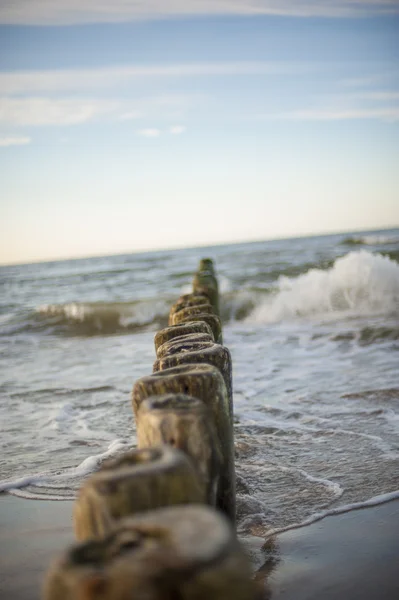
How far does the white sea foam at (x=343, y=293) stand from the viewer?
13289 mm

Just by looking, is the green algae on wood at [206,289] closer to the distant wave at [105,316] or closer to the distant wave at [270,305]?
the distant wave at [270,305]

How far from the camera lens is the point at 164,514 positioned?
118 cm

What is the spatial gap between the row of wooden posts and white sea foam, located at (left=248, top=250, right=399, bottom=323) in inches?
434

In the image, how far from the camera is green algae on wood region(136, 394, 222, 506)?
1.66 m

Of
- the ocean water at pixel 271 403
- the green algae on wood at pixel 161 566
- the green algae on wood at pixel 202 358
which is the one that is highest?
the green algae on wood at pixel 202 358

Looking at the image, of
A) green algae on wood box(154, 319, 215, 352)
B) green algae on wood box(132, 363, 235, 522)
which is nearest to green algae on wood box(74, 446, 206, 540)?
green algae on wood box(132, 363, 235, 522)

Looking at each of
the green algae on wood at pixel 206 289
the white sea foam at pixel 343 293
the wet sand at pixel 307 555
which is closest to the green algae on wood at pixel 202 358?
the wet sand at pixel 307 555

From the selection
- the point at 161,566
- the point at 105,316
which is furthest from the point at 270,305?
the point at 161,566

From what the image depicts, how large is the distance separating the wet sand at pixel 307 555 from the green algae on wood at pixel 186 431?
1.01 meters

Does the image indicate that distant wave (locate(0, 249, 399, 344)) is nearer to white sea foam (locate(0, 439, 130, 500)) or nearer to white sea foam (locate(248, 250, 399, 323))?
white sea foam (locate(248, 250, 399, 323))

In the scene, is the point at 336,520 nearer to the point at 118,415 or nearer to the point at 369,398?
the point at 369,398

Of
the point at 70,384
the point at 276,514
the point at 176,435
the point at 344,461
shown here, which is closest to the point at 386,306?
the point at 70,384

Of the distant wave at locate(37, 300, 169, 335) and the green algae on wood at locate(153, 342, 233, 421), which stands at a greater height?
the green algae on wood at locate(153, 342, 233, 421)

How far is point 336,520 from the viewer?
3.09 m
